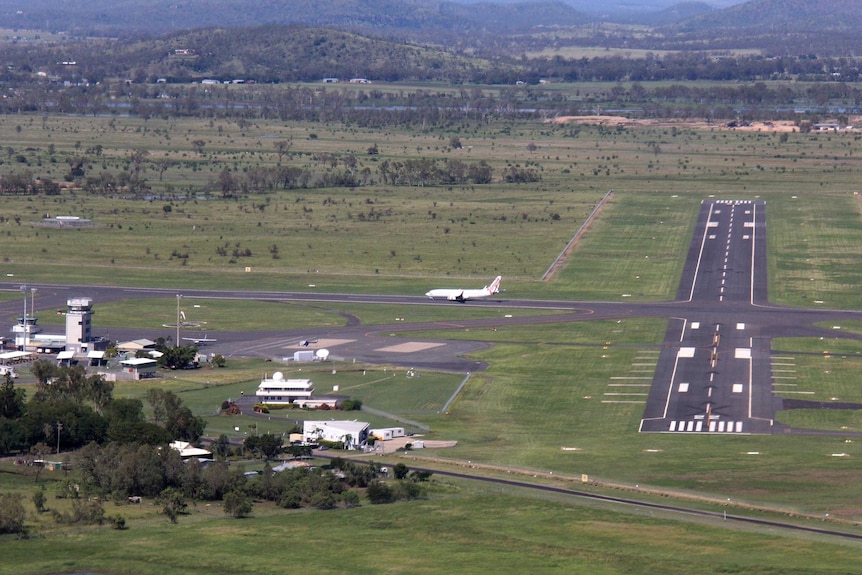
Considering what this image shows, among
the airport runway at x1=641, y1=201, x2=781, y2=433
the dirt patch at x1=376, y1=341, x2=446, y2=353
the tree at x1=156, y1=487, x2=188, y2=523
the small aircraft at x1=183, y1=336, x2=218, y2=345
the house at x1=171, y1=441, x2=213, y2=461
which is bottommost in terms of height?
the tree at x1=156, y1=487, x2=188, y2=523

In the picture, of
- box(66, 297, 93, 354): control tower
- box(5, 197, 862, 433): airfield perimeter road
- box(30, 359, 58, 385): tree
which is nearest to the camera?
box(30, 359, 58, 385): tree

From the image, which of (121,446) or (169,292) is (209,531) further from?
(169,292)

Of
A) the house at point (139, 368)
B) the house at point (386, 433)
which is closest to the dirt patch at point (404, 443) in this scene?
the house at point (386, 433)

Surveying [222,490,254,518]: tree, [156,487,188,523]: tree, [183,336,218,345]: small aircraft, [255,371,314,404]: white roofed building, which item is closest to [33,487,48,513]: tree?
[156,487,188,523]: tree

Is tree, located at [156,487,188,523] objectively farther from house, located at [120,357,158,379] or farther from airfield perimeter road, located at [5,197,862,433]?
house, located at [120,357,158,379]

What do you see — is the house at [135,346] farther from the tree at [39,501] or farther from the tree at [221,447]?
the tree at [39,501]

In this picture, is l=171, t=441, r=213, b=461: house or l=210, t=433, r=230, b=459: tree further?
l=210, t=433, r=230, b=459: tree
